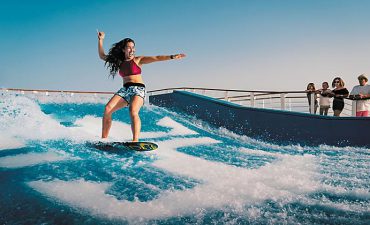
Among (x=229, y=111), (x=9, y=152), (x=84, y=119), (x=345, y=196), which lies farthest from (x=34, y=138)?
(x=229, y=111)

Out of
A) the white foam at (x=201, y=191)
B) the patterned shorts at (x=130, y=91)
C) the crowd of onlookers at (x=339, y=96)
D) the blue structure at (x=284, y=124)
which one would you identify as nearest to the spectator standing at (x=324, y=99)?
Answer: the crowd of onlookers at (x=339, y=96)

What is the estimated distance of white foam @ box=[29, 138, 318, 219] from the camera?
2611 millimetres

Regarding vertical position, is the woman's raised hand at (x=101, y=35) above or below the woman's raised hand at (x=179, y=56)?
above

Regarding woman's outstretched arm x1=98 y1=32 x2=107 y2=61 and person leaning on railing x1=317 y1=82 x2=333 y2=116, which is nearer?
woman's outstretched arm x1=98 y1=32 x2=107 y2=61

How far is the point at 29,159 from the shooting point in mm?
3879

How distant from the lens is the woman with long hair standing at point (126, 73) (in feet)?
15.9

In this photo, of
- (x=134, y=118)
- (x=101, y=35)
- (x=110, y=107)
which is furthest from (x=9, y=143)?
(x=101, y=35)

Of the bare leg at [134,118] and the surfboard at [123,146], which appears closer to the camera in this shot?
the surfboard at [123,146]

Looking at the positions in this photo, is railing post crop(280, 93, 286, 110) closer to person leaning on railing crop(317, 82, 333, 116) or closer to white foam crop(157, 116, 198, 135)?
person leaning on railing crop(317, 82, 333, 116)

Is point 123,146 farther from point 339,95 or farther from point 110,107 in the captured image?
point 339,95

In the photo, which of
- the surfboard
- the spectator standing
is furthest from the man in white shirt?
the surfboard

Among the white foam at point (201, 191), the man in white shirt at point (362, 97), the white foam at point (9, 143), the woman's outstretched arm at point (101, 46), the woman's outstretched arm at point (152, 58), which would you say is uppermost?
the woman's outstretched arm at point (101, 46)

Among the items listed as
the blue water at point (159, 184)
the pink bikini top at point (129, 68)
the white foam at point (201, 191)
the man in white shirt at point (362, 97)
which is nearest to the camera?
the blue water at point (159, 184)

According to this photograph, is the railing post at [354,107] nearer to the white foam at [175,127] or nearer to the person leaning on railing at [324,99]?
the person leaning on railing at [324,99]
